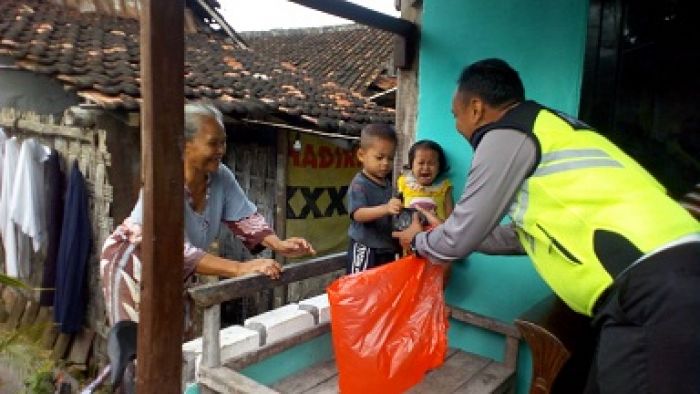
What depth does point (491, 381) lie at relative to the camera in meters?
2.62

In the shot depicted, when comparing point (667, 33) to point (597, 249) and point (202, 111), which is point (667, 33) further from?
point (202, 111)

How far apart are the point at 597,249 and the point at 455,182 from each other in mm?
1616

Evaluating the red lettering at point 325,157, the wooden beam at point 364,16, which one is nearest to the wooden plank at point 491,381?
the wooden beam at point 364,16

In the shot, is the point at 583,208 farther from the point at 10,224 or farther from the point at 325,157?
the point at 10,224

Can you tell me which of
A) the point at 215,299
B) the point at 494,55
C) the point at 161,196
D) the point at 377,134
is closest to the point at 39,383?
the point at 215,299

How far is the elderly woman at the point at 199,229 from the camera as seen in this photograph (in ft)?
7.65

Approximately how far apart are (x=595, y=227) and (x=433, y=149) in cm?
159

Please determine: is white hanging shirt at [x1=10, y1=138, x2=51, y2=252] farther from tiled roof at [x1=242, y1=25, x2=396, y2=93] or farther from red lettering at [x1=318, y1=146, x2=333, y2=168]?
tiled roof at [x1=242, y1=25, x2=396, y2=93]

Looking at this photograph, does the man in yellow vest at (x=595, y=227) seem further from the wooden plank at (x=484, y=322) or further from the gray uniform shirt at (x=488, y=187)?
the wooden plank at (x=484, y=322)

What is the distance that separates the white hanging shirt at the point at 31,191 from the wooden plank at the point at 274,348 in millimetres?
4612

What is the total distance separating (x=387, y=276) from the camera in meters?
2.38

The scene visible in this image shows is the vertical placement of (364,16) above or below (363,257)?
above

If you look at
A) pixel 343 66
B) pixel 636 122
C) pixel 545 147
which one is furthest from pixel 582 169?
pixel 343 66

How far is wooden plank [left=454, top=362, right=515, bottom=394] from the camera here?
250 cm
